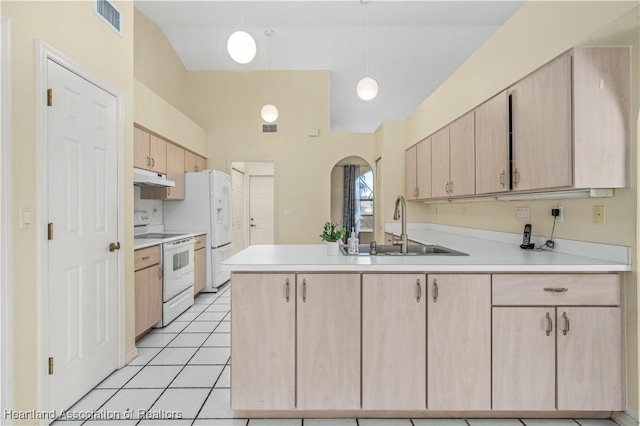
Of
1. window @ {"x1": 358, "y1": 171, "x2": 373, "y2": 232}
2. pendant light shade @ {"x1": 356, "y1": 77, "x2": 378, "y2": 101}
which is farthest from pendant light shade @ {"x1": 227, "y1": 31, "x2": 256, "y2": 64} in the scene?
window @ {"x1": 358, "y1": 171, "x2": 373, "y2": 232}

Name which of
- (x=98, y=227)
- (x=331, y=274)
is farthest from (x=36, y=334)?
(x=331, y=274)

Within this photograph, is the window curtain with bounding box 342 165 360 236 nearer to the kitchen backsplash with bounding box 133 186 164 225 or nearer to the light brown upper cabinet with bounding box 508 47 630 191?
the kitchen backsplash with bounding box 133 186 164 225

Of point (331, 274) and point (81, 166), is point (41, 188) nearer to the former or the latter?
point (81, 166)

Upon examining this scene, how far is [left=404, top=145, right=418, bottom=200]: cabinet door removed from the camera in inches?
181

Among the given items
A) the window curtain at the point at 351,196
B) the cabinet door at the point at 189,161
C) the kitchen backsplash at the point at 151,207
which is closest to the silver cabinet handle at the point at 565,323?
the kitchen backsplash at the point at 151,207

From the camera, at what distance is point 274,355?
1.85 meters

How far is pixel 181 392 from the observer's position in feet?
7.20

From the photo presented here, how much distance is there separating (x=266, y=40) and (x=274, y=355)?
4861 millimetres

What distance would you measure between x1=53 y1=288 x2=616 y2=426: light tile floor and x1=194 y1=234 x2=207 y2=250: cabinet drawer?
145cm

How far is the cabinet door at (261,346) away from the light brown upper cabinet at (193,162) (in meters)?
3.65

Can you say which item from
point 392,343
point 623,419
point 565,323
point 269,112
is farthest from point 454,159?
point 269,112

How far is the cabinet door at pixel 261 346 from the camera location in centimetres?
185

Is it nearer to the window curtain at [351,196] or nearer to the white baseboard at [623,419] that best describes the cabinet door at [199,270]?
the window curtain at [351,196]

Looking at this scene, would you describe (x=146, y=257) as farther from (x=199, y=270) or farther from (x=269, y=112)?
(x=269, y=112)
